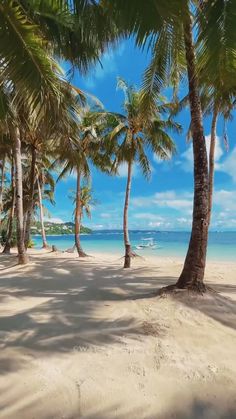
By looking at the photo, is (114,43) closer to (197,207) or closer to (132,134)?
(197,207)

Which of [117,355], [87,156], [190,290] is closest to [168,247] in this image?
[87,156]

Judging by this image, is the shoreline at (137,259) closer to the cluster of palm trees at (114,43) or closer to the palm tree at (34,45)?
the cluster of palm trees at (114,43)

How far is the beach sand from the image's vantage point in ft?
11.0

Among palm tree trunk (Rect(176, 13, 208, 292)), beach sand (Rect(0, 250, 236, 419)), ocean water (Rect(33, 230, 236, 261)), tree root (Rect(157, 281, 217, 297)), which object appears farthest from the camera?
ocean water (Rect(33, 230, 236, 261))

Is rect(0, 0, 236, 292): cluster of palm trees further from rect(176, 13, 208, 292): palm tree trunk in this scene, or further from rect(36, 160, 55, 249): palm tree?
rect(36, 160, 55, 249): palm tree

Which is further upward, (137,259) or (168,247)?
(137,259)

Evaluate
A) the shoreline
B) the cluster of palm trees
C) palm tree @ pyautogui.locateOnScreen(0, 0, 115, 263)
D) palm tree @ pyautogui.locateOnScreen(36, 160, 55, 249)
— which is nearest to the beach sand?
the cluster of palm trees

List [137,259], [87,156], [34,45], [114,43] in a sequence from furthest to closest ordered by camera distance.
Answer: [87,156] < [137,259] < [114,43] < [34,45]

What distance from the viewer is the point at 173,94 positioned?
10641mm

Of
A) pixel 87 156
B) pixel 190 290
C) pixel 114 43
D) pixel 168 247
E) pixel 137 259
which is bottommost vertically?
pixel 168 247

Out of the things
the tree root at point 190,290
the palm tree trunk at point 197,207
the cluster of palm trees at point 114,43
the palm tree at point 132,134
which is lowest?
the tree root at point 190,290

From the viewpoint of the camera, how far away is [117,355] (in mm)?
4312

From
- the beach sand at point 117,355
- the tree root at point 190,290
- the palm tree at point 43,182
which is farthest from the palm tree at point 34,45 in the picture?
the palm tree at point 43,182

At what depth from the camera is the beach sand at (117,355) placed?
11.0 feet
